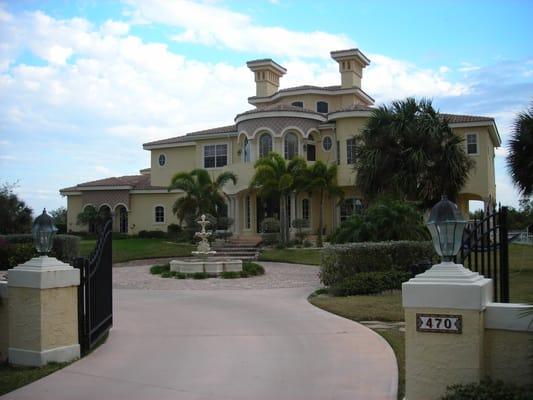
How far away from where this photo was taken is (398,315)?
10.7m

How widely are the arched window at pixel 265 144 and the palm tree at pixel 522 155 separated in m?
17.5

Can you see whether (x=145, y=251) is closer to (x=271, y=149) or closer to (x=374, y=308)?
(x=271, y=149)

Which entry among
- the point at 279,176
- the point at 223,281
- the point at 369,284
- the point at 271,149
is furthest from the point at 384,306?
the point at 271,149

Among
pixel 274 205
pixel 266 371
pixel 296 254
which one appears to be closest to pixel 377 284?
pixel 266 371

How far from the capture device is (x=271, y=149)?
110 ft

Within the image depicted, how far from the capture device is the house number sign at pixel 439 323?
4875 millimetres

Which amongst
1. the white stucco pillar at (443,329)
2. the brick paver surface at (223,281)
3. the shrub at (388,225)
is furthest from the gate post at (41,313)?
the shrub at (388,225)

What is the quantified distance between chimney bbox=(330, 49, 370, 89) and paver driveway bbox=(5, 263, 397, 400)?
95.4ft

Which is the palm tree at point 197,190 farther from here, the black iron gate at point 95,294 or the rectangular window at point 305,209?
the black iron gate at point 95,294

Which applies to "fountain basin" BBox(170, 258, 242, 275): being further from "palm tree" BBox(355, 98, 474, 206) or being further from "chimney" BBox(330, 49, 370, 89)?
"chimney" BBox(330, 49, 370, 89)

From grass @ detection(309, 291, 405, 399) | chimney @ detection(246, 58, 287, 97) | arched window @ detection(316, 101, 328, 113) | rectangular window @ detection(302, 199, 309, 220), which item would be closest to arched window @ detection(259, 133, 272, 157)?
rectangular window @ detection(302, 199, 309, 220)

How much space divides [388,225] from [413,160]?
5.23 metres

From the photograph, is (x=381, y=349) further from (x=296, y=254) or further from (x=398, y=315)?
(x=296, y=254)

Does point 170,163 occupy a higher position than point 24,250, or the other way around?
point 170,163
